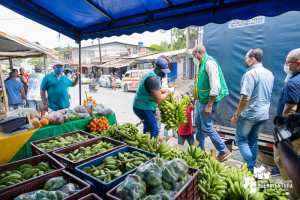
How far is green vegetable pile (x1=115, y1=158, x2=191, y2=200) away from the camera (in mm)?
1421

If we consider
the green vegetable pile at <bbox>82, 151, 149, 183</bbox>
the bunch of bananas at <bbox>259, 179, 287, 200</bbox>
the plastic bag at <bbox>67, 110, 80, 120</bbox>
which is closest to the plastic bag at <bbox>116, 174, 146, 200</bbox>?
the green vegetable pile at <bbox>82, 151, 149, 183</bbox>

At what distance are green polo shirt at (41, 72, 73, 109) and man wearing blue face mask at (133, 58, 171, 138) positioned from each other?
2.16 metres

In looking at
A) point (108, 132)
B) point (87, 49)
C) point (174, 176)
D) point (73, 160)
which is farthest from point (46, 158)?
point (87, 49)

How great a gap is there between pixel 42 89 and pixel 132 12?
2.94 m

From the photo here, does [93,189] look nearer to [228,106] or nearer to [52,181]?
[52,181]

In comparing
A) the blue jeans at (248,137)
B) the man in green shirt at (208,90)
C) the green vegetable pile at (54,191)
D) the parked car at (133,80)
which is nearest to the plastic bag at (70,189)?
the green vegetable pile at (54,191)

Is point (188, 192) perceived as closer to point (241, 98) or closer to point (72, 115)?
point (241, 98)

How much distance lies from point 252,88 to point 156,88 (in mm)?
1766

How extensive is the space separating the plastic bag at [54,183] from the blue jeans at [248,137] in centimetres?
319

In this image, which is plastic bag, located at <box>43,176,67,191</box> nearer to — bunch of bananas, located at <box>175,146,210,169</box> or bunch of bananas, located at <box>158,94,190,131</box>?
bunch of bananas, located at <box>175,146,210,169</box>

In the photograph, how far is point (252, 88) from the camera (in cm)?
325

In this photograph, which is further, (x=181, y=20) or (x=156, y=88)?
(x=181, y=20)

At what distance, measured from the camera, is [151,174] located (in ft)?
5.10

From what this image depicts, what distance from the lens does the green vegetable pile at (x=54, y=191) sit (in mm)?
1428
